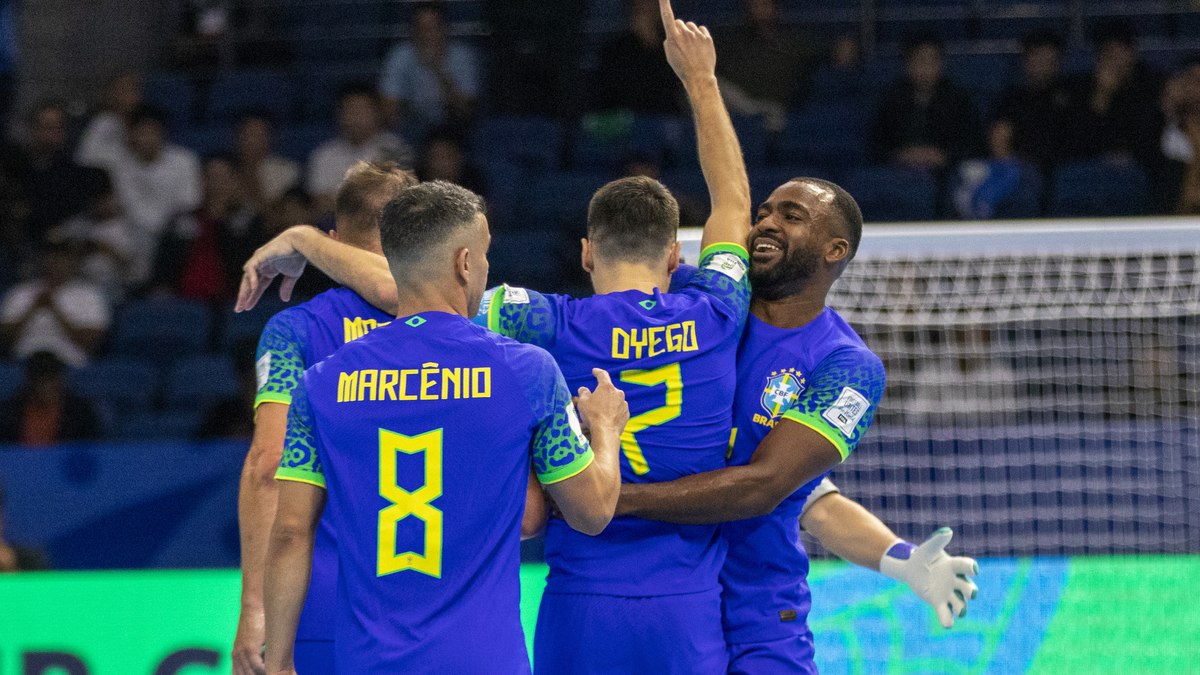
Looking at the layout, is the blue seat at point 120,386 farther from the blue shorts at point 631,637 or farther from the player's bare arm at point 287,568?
the player's bare arm at point 287,568

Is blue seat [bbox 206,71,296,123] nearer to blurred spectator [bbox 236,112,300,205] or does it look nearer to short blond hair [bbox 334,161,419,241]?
blurred spectator [bbox 236,112,300,205]

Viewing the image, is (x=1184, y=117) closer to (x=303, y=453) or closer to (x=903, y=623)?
(x=903, y=623)

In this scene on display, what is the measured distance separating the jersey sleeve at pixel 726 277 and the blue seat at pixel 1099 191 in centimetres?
647

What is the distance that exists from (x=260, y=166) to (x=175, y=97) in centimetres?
238

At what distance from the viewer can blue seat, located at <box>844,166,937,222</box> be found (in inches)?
407

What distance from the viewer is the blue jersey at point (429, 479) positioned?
352 centimetres

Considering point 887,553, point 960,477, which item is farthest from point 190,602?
point 960,477

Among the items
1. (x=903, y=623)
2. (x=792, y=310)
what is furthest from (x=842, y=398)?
(x=903, y=623)

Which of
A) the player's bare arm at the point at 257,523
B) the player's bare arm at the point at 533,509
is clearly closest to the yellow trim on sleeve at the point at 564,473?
the player's bare arm at the point at 533,509

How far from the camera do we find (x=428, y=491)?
11.6 feet

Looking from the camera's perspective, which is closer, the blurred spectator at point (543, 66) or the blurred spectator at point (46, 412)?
the blurred spectator at point (46, 412)

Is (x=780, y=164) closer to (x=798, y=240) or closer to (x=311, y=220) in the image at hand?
(x=311, y=220)

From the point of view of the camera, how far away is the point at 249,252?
35.4 feet

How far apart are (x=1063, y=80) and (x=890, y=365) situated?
153 inches
